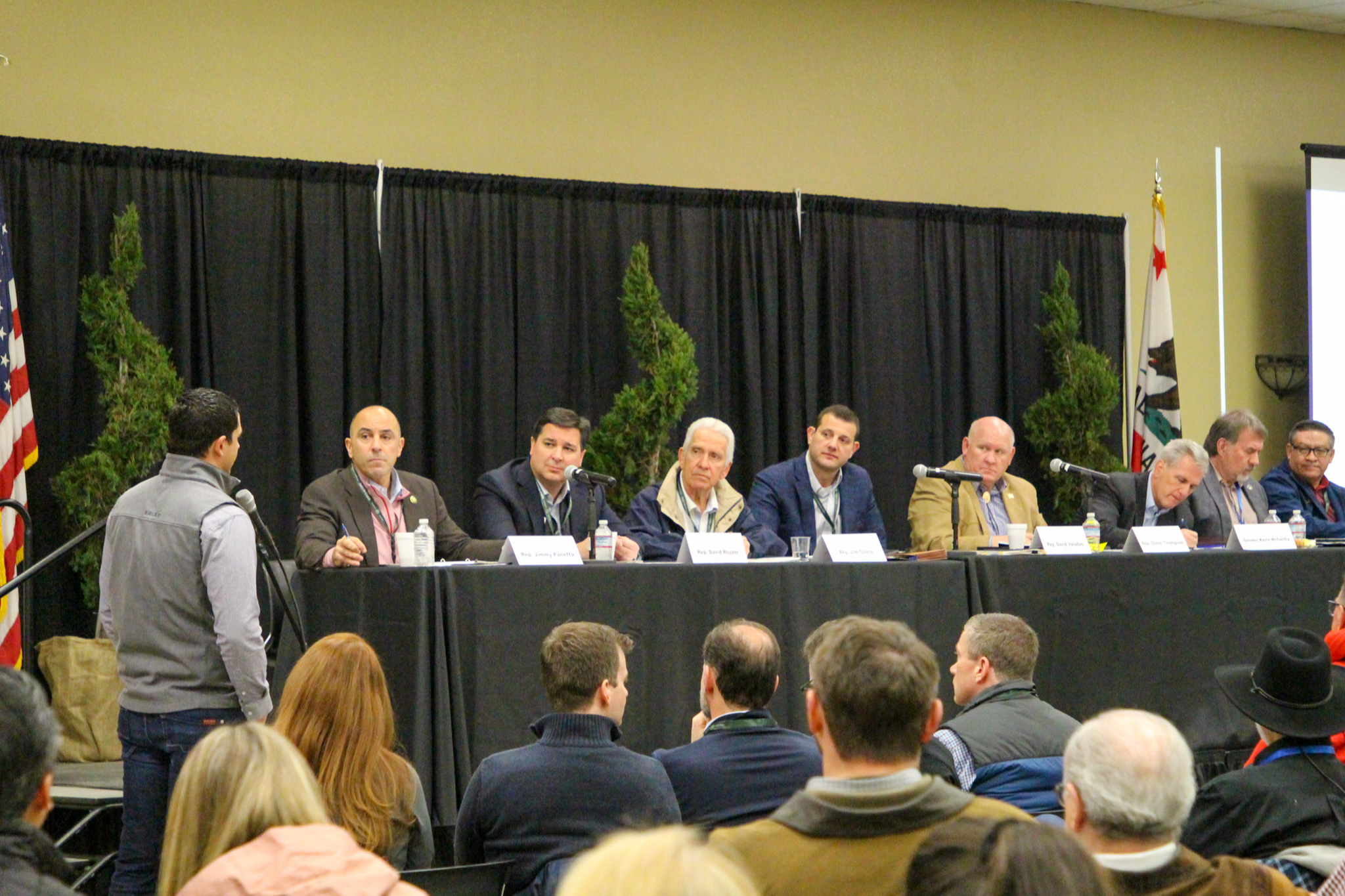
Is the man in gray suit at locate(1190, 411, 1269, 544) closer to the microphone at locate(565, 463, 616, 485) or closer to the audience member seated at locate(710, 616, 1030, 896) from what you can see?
the microphone at locate(565, 463, 616, 485)

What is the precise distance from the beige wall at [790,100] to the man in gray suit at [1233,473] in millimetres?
1995

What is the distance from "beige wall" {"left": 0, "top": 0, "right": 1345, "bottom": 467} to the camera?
5.97 meters

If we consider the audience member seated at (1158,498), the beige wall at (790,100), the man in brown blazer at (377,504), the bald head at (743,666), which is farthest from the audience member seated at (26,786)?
the beige wall at (790,100)

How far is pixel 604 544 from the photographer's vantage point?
Result: 170 inches

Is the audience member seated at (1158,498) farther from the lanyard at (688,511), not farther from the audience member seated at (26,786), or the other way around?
the audience member seated at (26,786)

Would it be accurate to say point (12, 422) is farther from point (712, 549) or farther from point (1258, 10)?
point (1258, 10)

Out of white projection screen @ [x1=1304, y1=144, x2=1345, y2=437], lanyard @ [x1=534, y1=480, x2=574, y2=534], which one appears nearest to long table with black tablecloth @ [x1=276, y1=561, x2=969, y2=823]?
lanyard @ [x1=534, y1=480, x2=574, y2=534]

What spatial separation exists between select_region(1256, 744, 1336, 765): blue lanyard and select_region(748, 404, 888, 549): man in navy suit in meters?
2.82

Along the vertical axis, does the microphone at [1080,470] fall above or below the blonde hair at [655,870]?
above

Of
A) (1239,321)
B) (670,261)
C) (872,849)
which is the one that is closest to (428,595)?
(872,849)

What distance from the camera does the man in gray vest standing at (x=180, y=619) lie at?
124 inches

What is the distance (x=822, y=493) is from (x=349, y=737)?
323 cm

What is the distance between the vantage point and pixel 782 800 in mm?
2607

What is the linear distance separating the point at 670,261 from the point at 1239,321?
3.47m
